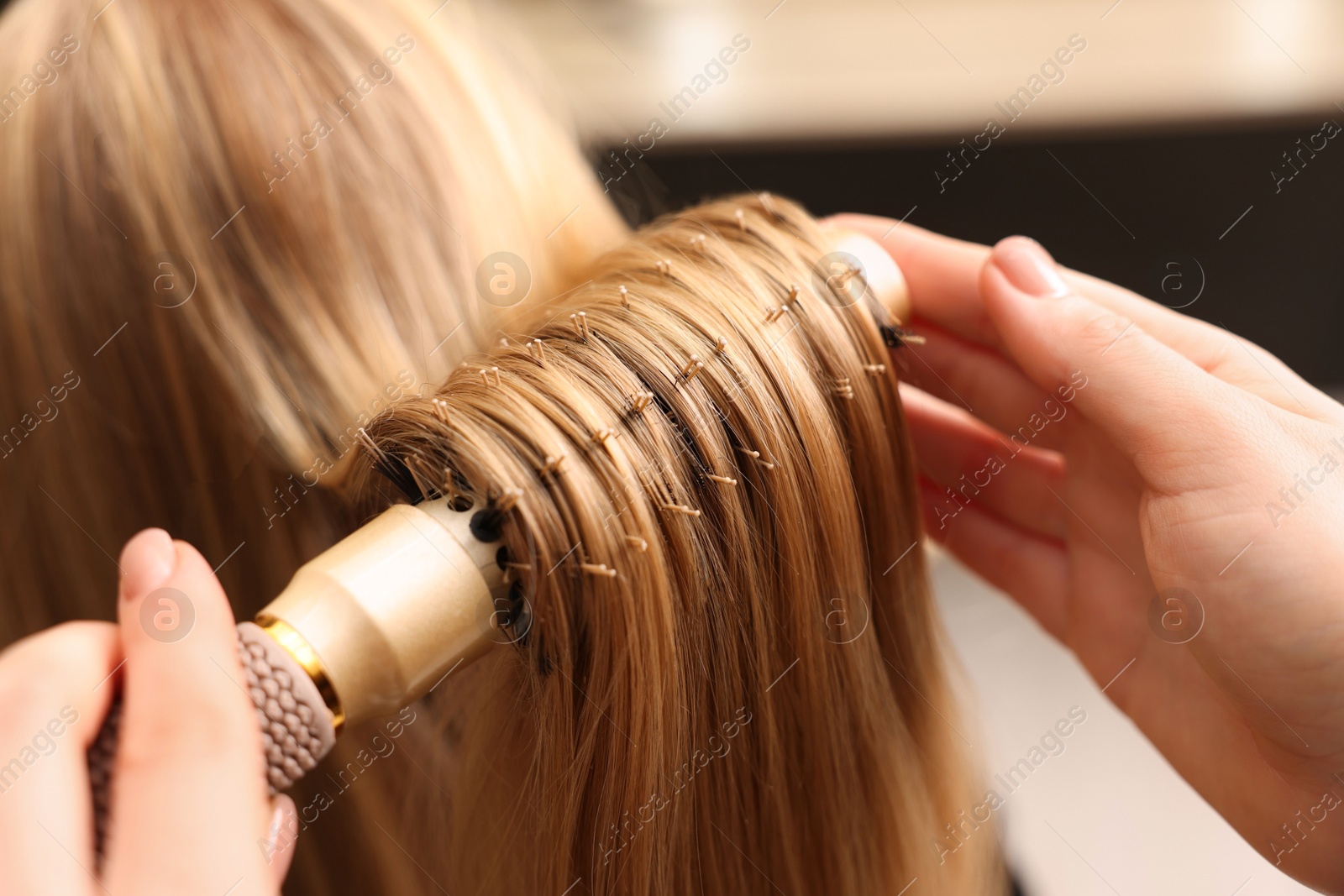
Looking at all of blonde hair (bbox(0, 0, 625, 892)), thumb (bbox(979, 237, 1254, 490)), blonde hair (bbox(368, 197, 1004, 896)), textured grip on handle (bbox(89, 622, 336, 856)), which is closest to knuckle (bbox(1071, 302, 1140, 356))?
thumb (bbox(979, 237, 1254, 490))

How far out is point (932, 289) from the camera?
62 centimetres

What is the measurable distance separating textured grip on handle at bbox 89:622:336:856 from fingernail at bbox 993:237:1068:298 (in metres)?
0.49

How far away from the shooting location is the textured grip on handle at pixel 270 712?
34 cm

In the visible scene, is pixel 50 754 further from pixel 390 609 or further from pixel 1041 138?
pixel 1041 138

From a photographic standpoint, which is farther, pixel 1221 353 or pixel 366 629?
pixel 1221 353

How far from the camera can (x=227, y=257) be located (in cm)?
47

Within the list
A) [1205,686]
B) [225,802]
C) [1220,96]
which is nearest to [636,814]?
[225,802]

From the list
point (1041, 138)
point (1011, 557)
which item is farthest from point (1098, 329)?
point (1041, 138)

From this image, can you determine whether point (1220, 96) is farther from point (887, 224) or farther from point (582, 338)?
point (582, 338)

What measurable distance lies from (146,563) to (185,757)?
0.09 m

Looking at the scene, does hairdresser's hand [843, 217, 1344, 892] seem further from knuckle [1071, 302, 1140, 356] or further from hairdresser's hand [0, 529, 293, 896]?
hairdresser's hand [0, 529, 293, 896]

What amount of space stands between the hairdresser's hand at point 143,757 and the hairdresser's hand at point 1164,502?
496mm

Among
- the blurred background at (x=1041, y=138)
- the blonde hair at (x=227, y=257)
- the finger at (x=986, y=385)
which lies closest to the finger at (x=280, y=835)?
the blonde hair at (x=227, y=257)

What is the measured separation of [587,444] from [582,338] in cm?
6
